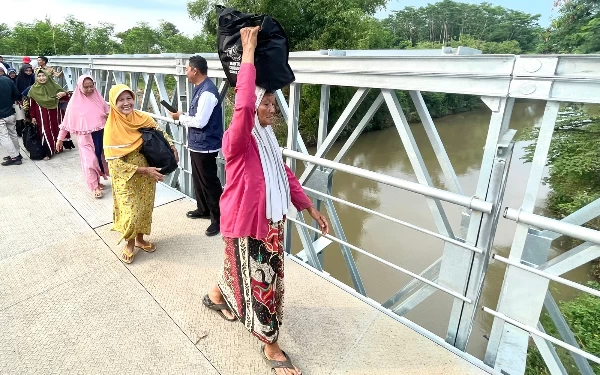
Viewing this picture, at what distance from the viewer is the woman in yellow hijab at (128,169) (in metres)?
2.48

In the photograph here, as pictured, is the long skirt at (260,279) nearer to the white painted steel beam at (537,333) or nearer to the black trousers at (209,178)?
the white painted steel beam at (537,333)

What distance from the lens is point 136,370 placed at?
177 centimetres

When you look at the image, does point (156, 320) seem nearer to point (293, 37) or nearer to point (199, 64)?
point (199, 64)

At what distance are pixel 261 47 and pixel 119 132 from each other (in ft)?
4.85

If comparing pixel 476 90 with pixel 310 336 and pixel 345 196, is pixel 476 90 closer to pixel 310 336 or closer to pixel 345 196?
pixel 310 336

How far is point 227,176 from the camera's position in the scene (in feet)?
5.36

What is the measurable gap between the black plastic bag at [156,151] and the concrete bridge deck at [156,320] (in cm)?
66

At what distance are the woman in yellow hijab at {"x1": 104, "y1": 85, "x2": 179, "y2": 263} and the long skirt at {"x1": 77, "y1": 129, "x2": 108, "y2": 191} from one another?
137cm

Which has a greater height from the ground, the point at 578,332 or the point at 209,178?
the point at 209,178

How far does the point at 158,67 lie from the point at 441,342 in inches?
135

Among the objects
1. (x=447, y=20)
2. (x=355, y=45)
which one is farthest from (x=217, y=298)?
(x=447, y=20)

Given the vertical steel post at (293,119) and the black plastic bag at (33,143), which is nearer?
the vertical steel post at (293,119)

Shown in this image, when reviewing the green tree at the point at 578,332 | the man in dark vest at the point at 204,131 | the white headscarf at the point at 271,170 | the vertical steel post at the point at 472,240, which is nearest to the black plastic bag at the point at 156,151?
the man in dark vest at the point at 204,131

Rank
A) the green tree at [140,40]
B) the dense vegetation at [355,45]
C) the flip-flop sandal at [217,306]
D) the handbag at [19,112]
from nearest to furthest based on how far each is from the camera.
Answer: the flip-flop sandal at [217,306] < the handbag at [19,112] < the dense vegetation at [355,45] < the green tree at [140,40]
